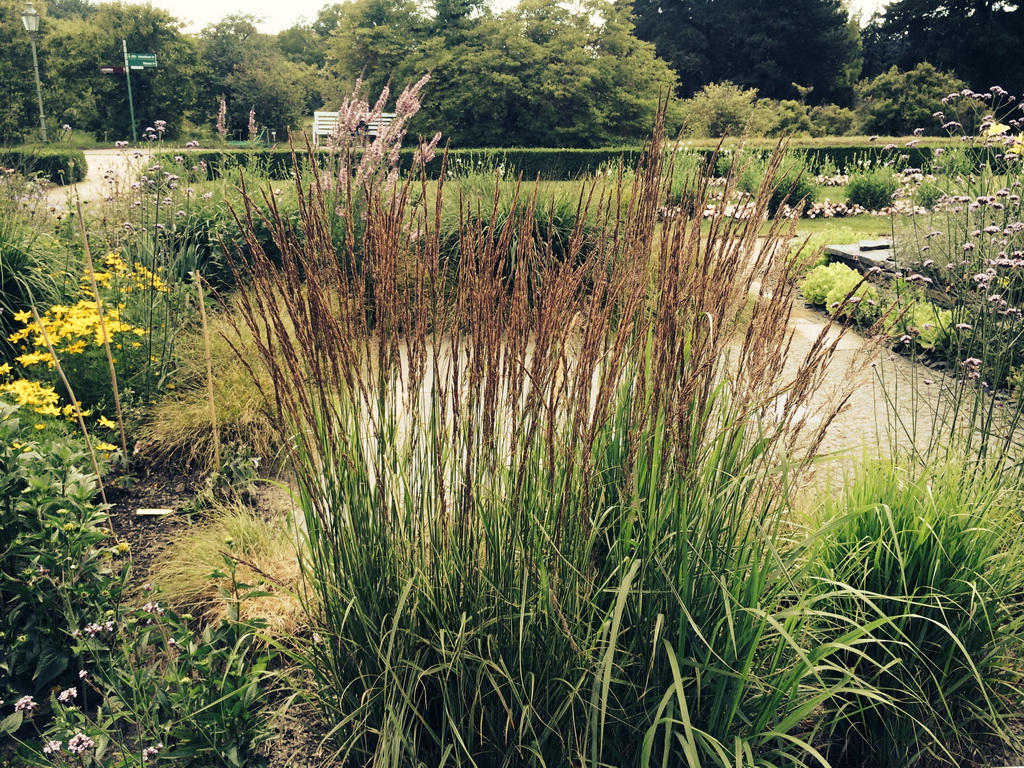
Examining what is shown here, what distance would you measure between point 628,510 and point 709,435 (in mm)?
498

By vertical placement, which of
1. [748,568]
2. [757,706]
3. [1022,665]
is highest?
[748,568]

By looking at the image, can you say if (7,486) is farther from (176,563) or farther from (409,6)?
(409,6)

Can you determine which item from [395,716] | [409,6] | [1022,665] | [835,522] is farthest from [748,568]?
[409,6]

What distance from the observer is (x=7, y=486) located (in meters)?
2.42

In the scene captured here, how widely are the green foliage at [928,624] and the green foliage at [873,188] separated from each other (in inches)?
482

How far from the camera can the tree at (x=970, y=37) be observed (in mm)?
32906

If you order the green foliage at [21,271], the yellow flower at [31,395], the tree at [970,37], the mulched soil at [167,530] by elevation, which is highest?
the tree at [970,37]

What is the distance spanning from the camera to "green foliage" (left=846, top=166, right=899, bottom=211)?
42.3 feet

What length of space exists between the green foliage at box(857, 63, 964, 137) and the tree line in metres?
0.06

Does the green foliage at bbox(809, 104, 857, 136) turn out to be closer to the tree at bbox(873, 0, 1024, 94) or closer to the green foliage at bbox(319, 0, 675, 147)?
the green foliage at bbox(319, 0, 675, 147)

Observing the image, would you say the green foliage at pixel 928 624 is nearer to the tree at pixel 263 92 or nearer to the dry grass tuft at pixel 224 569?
the dry grass tuft at pixel 224 569

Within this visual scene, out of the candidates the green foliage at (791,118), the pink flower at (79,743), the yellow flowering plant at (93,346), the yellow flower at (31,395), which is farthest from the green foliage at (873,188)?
the pink flower at (79,743)

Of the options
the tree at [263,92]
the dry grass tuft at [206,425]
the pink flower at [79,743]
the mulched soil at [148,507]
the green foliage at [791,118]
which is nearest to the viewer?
the pink flower at [79,743]

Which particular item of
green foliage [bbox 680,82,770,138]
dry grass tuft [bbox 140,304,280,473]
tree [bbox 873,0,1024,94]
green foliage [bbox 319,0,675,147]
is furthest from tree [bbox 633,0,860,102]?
dry grass tuft [bbox 140,304,280,473]
